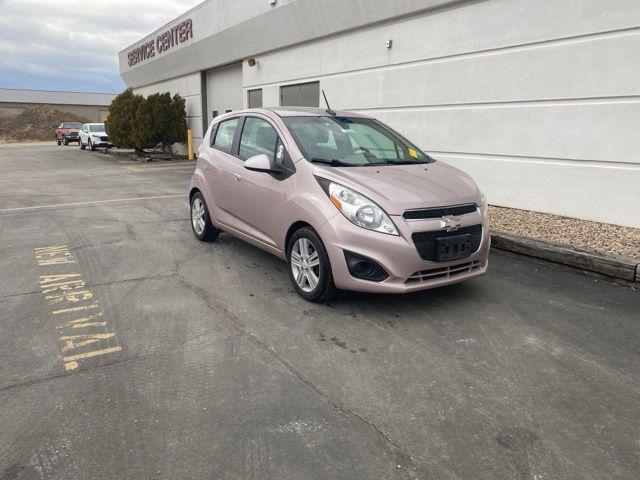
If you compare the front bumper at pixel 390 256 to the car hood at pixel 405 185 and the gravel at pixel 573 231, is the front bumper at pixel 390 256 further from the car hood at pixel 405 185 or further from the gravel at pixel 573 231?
the gravel at pixel 573 231

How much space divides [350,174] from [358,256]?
80 centimetres

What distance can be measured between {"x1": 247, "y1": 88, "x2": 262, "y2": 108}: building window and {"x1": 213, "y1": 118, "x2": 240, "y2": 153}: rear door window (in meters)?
9.91

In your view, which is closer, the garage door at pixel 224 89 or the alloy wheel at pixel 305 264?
the alloy wheel at pixel 305 264

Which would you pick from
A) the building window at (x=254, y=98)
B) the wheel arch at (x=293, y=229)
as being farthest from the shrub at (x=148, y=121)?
the wheel arch at (x=293, y=229)

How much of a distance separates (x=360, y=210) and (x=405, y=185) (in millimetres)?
520

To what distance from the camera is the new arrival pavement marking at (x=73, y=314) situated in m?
3.42

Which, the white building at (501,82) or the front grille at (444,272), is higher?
the white building at (501,82)

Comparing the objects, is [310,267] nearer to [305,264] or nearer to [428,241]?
[305,264]

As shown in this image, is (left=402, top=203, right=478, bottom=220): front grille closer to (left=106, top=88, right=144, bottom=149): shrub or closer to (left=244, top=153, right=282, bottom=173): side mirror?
(left=244, top=153, right=282, bottom=173): side mirror

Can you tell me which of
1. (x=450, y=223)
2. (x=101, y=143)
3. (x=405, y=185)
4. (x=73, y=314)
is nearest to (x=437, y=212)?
(x=450, y=223)

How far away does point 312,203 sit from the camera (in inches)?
163

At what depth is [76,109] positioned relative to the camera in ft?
219

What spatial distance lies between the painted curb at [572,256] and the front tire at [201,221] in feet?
11.9

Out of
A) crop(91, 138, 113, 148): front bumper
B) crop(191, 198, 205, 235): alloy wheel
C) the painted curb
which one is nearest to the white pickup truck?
crop(91, 138, 113, 148): front bumper
